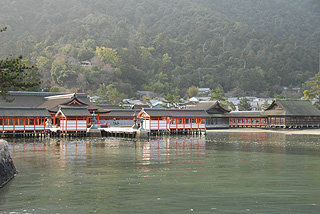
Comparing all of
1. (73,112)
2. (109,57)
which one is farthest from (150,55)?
(73,112)

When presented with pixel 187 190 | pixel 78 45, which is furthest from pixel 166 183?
pixel 78 45

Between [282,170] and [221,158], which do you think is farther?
[221,158]

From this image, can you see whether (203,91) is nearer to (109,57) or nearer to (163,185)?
(109,57)

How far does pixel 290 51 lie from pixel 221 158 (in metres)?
149

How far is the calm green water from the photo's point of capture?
14523 millimetres

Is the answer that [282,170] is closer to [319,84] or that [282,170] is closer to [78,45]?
[319,84]

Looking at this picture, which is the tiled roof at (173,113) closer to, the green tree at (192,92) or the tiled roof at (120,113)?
the tiled roof at (120,113)

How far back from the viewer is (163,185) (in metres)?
18.3

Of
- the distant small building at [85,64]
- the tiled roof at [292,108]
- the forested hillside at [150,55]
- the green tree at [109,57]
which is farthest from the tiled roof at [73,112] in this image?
the green tree at [109,57]

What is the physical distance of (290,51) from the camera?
16775cm

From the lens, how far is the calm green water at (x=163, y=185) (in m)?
14.5

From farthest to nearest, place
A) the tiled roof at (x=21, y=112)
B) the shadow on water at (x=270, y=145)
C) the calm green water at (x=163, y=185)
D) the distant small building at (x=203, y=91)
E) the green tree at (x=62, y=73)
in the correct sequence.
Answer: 1. the distant small building at (x=203, y=91)
2. the green tree at (x=62, y=73)
3. the tiled roof at (x=21, y=112)
4. the shadow on water at (x=270, y=145)
5. the calm green water at (x=163, y=185)

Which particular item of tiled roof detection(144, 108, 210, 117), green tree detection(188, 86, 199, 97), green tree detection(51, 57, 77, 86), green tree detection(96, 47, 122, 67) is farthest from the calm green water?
green tree detection(96, 47, 122, 67)

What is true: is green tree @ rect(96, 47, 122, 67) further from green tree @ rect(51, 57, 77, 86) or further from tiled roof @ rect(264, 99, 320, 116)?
tiled roof @ rect(264, 99, 320, 116)
